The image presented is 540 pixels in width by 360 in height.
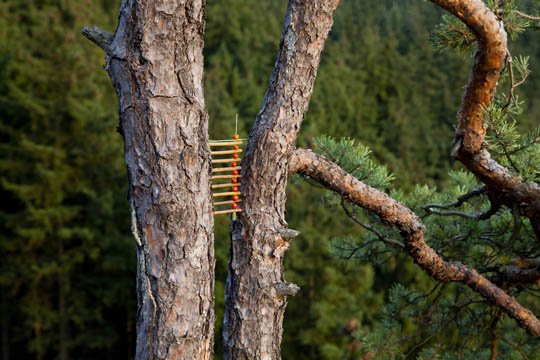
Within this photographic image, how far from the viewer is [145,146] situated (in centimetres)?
99

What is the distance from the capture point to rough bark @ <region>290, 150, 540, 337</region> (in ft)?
4.33

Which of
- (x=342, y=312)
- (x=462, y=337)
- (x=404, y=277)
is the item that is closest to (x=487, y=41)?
(x=462, y=337)

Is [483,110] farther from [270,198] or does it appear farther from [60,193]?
[60,193]

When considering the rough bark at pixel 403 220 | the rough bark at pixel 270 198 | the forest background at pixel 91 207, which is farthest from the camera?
the forest background at pixel 91 207

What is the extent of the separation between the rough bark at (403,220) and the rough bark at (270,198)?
12 cm

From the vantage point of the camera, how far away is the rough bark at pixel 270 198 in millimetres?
1124

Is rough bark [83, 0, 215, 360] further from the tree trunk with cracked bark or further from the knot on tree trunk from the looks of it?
the knot on tree trunk

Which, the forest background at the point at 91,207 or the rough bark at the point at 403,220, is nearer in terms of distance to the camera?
the rough bark at the point at 403,220

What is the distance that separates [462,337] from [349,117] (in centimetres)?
659

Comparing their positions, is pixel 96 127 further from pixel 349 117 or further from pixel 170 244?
pixel 170 244

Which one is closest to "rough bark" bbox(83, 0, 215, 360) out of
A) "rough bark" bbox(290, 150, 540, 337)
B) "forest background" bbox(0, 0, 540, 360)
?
"rough bark" bbox(290, 150, 540, 337)

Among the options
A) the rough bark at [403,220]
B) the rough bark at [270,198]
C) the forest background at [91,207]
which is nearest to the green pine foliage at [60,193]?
the forest background at [91,207]

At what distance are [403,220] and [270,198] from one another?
18.1 inches

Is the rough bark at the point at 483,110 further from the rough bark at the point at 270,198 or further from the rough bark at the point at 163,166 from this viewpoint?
the rough bark at the point at 163,166
